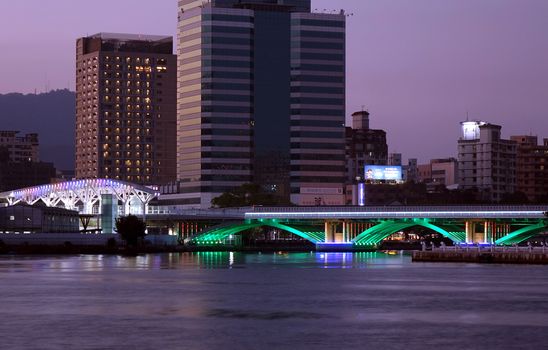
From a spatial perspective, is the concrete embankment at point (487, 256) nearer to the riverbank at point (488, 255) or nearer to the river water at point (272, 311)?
the riverbank at point (488, 255)

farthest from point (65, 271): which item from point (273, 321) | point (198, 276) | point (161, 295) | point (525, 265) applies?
point (273, 321)

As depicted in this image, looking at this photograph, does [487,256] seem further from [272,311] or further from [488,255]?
[272,311]

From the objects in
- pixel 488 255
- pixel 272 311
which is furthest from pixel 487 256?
pixel 272 311

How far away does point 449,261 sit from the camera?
162 metres

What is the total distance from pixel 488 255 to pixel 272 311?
283 feet

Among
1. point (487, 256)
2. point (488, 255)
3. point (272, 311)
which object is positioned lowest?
point (272, 311)

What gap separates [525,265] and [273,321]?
8624 centimetres

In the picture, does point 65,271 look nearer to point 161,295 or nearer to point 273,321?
point 161,295

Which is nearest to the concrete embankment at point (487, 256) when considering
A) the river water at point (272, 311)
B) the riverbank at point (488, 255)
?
the riverbank at point (488, 255)

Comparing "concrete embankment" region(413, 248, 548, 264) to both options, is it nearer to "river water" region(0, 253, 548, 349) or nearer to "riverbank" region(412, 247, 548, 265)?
"riverbank" region(412, 247, 548, 265)

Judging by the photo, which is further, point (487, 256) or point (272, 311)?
point (487, 256)

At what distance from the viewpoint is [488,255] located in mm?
156375

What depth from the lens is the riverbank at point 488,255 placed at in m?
154

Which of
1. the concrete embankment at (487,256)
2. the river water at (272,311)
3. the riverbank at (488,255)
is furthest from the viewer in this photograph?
the riverbank at (488,255)
